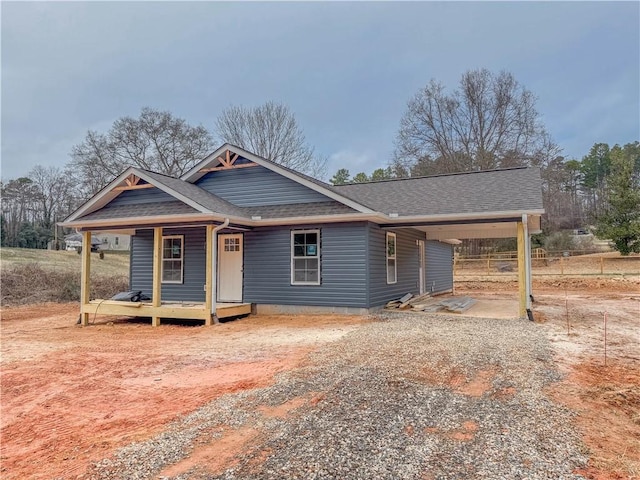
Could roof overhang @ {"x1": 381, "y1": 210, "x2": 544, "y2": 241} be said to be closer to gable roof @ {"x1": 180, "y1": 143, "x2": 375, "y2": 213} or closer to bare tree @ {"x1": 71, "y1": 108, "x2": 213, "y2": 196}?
gable roof @ {"x1": 180, "y1": 143, "x2": 375, "y2": 213}

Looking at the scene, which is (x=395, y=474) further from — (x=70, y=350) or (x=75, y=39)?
(x=75, y=39)

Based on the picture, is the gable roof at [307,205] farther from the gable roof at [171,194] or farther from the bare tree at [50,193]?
the bare tree at [50,193]

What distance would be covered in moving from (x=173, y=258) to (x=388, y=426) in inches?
417

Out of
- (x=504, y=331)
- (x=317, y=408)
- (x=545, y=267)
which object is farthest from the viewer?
(x=545, y=267)

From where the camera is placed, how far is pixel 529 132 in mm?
30344

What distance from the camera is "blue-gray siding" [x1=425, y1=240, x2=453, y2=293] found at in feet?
55.4

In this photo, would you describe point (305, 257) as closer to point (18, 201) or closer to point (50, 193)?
point (50, 193)

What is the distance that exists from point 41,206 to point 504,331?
44381mm

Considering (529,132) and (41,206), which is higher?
(529,132)

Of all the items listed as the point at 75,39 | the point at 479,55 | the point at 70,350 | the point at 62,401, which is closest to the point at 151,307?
the point at 70,350

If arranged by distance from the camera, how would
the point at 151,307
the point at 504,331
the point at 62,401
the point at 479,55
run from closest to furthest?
the point at 62,401 < the point at 504,331 < the point at 151,307 < the point at 479,55

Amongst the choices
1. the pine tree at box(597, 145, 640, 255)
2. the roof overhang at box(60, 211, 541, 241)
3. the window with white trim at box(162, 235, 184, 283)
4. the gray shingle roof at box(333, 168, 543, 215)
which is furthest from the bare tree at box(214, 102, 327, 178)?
the pine tree at box(597, 145, 640, 255)

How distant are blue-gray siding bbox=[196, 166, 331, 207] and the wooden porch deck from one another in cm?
315

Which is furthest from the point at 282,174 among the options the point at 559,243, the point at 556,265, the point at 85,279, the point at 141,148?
the point at 559,243
